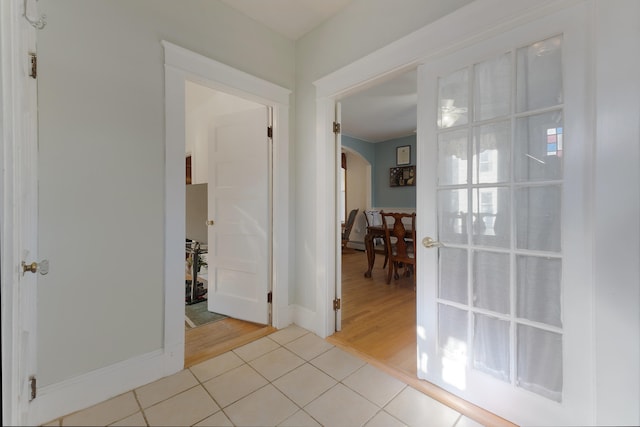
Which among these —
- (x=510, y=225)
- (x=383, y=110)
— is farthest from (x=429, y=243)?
(x=383, y=110)

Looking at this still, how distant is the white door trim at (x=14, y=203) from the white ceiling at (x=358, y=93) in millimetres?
1615

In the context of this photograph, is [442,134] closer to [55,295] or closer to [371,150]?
[55,295]

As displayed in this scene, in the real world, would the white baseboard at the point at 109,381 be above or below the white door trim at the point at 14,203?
below

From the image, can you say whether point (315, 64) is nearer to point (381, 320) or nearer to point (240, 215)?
point (240, 215)

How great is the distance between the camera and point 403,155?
5371 mm

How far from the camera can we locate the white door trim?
0.54 meters

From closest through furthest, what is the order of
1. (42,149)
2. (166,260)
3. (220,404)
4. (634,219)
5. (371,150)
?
(634,219)
(42,149)
(220,404)
(166,260)
(371,150)

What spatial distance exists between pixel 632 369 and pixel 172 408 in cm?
179

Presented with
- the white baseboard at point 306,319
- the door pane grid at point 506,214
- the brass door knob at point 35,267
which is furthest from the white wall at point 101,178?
the door pane grid at point 506,214

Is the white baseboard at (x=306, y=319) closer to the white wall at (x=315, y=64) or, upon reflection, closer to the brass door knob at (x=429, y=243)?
the white wall at (x=315, y=64)

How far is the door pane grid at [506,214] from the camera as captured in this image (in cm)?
107

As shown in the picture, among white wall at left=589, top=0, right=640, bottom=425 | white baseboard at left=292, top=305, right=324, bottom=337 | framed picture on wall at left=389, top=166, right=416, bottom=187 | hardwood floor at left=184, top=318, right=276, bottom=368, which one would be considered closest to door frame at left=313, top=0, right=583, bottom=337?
white baseboard at left=292, top=305, right=324, bottom=337

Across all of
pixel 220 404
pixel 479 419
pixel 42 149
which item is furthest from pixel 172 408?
pixel 479 419

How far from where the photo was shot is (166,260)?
1.50m
